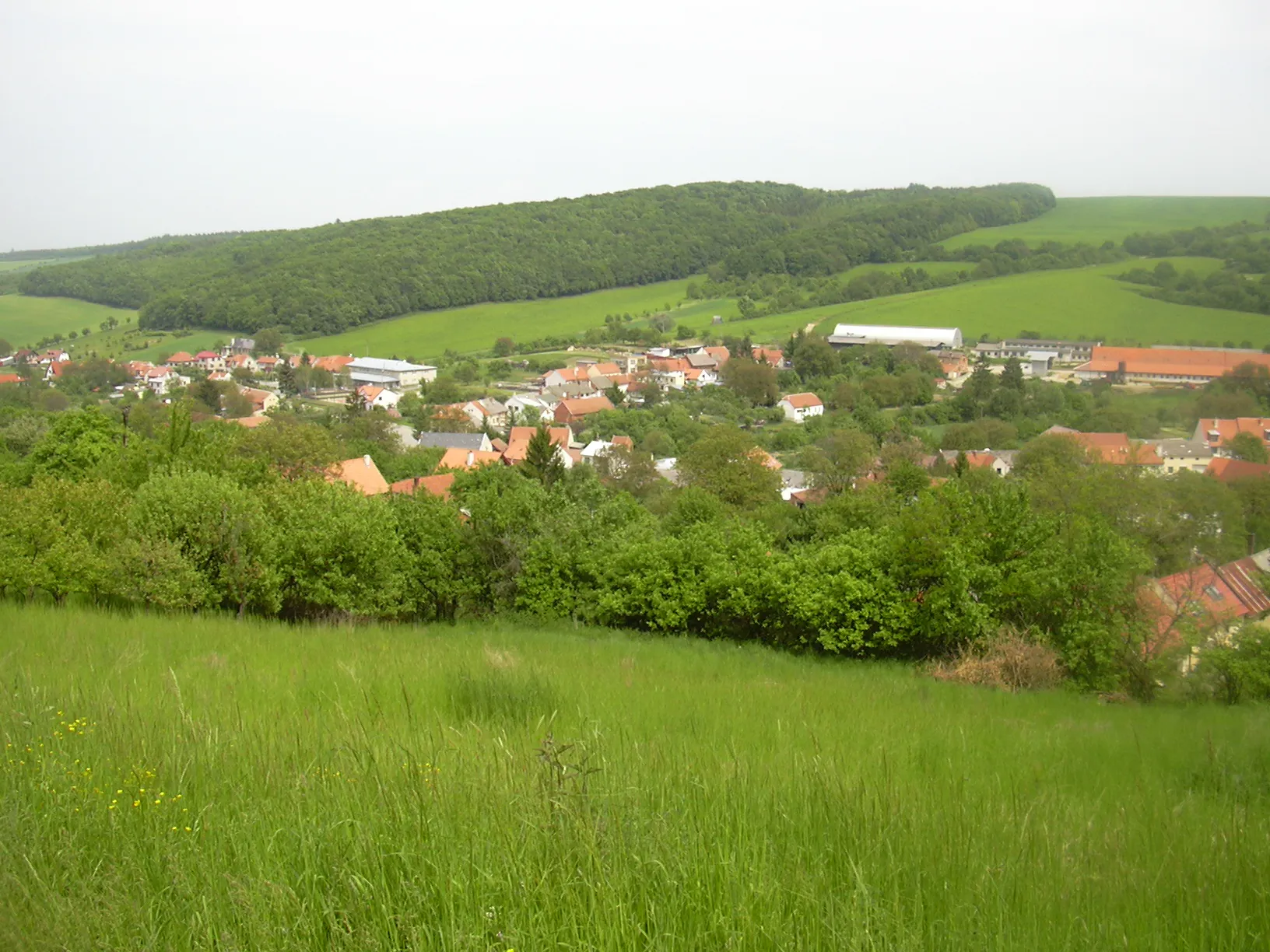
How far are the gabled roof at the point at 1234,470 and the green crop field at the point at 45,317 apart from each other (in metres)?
108

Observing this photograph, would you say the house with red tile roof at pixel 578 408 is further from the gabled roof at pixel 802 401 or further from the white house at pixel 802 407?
the gabled roof at pixel 802 401

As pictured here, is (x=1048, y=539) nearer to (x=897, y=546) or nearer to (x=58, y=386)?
(x=897, y=546)

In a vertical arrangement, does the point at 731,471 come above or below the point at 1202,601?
below

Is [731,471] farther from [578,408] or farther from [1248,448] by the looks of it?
[578,408]

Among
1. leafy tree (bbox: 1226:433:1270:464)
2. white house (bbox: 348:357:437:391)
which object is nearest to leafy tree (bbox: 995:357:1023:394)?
leafy tree (bbox: 1226:433:1270:464)

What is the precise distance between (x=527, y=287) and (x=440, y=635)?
345 feet

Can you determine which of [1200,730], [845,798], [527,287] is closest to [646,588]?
[1200,730]

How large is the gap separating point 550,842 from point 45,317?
125 meters

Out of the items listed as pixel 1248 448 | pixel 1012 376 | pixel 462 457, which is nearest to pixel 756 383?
pixel 1012 376

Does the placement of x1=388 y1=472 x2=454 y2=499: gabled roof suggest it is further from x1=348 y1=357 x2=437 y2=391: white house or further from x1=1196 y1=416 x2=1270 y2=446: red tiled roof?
x1=348 y1=357 x2=437 y2=391: white house

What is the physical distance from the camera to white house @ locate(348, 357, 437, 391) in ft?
297

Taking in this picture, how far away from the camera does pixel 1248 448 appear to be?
33.7m

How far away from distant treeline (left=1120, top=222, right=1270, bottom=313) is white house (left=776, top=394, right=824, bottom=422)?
2286cm

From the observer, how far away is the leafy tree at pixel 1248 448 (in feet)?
106
